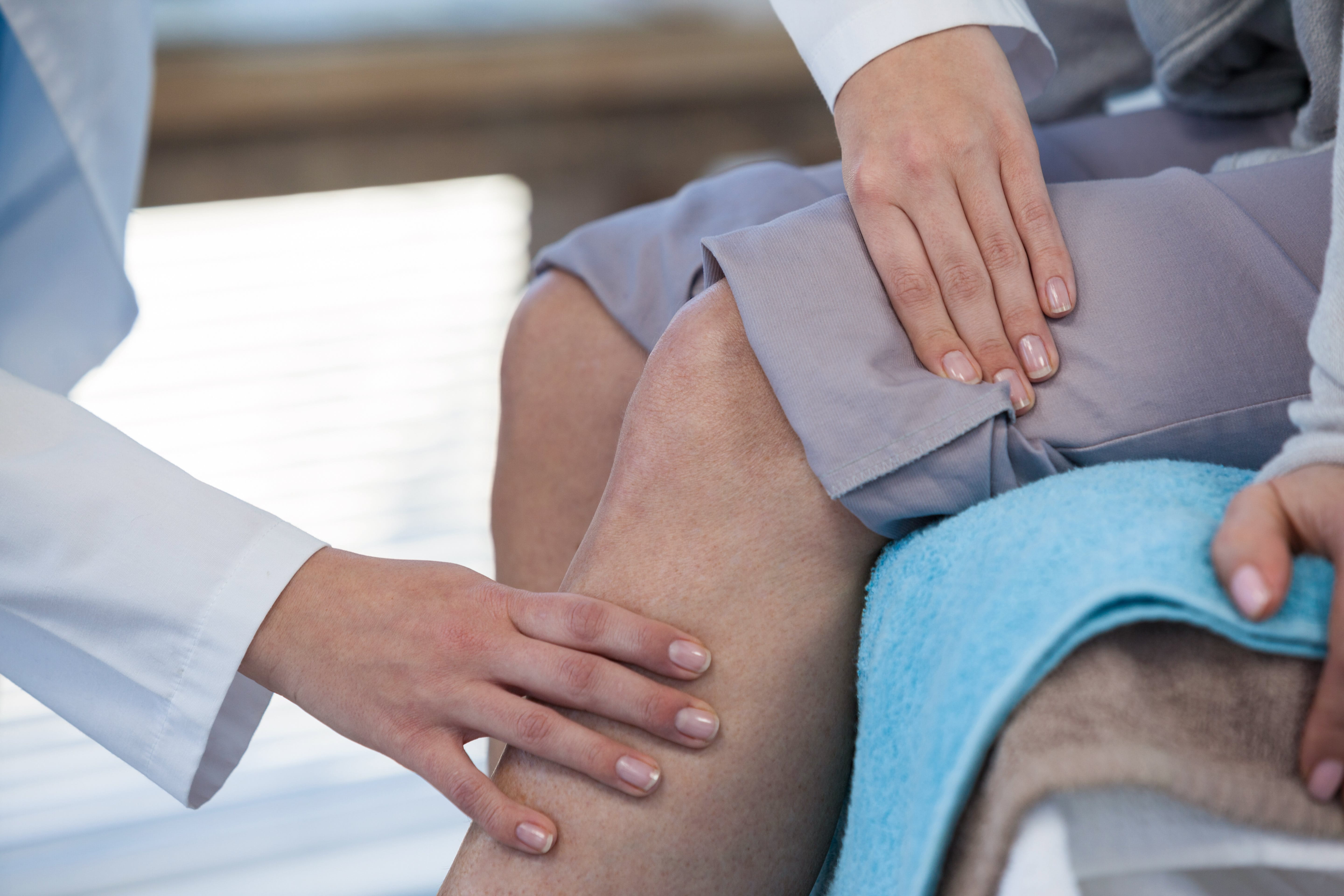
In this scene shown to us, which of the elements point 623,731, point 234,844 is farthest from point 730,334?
point 234,844

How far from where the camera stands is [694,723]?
18.0 inches

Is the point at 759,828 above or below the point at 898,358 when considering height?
below

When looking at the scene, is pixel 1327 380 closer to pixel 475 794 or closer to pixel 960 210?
pixel 960 210

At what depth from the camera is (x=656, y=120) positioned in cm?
272

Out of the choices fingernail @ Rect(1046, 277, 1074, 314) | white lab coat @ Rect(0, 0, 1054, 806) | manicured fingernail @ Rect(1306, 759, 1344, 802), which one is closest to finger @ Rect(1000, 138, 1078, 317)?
fingernail @ Rect(1046, 277, 1074, 314)

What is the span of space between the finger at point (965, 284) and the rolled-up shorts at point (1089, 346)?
0.9 inches

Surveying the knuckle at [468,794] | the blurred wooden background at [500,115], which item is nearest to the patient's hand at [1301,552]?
the knuckle at [468,794]

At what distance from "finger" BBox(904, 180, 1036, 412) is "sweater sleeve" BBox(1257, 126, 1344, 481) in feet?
0.37

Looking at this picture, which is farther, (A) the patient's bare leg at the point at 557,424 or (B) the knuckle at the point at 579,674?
(A) the patient's bare leg at the point at 557,424

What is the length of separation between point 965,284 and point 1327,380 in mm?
167

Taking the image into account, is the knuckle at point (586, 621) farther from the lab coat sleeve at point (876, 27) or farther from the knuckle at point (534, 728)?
the lab coat sleeve at point (876, 27)

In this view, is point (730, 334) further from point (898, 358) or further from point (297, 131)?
point (297, 131)

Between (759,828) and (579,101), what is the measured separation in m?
2.43

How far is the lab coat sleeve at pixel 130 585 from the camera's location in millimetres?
539
